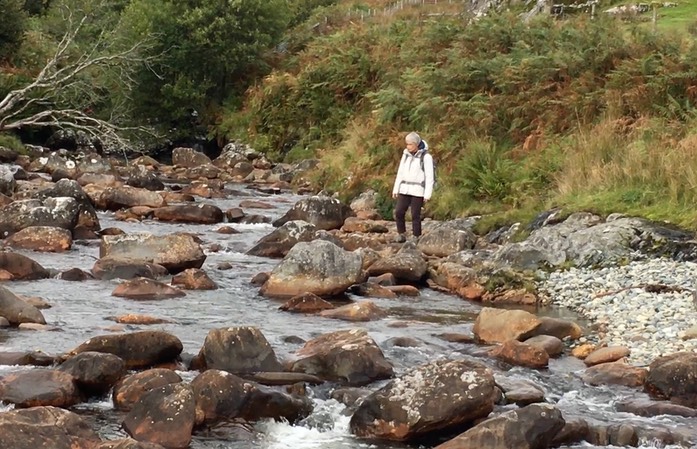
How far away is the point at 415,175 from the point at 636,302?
5.87 meters

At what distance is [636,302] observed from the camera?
44.5 ft

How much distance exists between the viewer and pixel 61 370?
9.69 metres

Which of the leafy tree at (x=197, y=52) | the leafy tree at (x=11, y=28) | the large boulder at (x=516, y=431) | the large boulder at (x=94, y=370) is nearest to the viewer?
the large boulder at (x=516, y=431)

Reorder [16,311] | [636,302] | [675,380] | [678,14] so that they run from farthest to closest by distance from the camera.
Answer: [678,14] → [636,302] → [16,311] → [675,380]

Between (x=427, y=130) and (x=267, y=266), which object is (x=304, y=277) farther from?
(x=427, y=130)

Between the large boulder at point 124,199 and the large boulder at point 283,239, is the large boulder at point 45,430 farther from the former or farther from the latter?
the large boulder at point 124,199

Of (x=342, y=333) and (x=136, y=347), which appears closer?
(x=136, y=347)

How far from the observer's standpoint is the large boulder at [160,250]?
16.3 metres

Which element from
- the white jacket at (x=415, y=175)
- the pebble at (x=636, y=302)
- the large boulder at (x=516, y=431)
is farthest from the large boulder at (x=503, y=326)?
the white jacket at (x=415, y=175)

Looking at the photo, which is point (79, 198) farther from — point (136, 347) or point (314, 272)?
point (136, 347)

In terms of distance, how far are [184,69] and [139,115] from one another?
2737 millimetres

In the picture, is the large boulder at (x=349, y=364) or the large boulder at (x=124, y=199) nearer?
the large boulder at (x=349, y=364)

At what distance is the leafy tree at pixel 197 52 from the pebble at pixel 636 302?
2623 cm

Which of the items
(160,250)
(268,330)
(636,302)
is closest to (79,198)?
(160,250)
